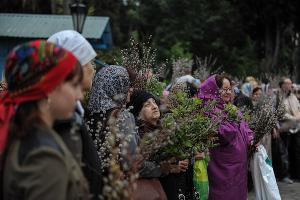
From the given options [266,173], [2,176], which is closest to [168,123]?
[2,176]

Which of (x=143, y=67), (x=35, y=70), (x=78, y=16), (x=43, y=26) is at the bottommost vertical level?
(x=35, y=70)

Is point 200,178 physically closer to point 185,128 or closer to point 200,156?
point 200,156

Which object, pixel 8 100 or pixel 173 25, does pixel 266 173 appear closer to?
pixel 8 100

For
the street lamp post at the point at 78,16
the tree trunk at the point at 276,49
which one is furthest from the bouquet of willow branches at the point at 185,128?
the tree trunk at the point at 276,49

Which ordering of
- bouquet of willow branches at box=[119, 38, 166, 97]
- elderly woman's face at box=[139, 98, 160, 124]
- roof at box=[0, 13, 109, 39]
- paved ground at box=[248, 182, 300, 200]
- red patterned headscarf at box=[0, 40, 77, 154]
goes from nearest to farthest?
red patterned headscarf at box=[0, 40, 77, 154] → elderly woman's face at box=[139, 98, 160, 124] → bouquet of willow branches at box=[119, 38, 166, 97] → paved ground at box=[248, 182, 300, 200] → roof at box=[0, 13, 109, 39]

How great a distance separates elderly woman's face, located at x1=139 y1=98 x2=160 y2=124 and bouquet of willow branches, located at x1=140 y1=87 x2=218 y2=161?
112mm

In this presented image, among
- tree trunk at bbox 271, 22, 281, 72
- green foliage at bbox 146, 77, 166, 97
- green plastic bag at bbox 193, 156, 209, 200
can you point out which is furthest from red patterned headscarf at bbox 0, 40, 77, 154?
tree trunk at bbox 271, 22, 281, 72

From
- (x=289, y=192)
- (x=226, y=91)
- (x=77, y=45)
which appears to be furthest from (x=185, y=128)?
(x=289, y=192)

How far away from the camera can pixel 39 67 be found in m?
2.15

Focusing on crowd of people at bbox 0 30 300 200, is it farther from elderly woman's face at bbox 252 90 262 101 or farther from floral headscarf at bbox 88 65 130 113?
elderly woman's face at bbox 252 90 262 101

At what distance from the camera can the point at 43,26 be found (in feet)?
A: 51.0

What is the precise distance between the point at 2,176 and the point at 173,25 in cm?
3527

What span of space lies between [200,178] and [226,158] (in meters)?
0.60

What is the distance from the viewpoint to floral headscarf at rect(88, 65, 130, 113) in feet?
13.0
